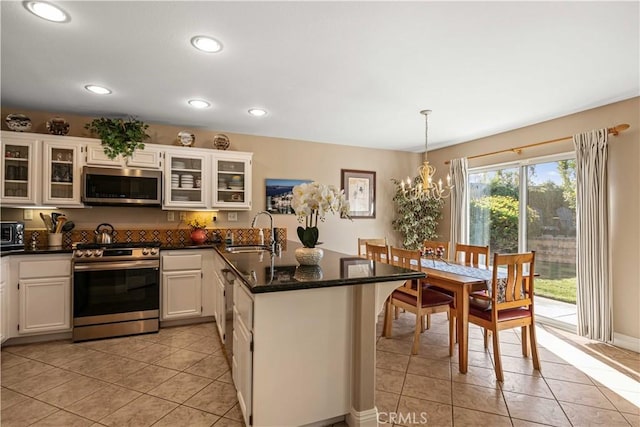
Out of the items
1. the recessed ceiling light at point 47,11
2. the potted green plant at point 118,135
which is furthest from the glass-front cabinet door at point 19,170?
the recessed ceiling light at point 47,11

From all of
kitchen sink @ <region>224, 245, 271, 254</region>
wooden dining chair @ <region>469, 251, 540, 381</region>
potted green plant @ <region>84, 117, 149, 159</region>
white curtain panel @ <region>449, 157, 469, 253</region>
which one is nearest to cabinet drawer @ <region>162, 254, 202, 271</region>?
kitchen sink @ <region>224, 245, 271, 254</region>

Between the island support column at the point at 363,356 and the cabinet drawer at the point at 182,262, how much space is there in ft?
7.83

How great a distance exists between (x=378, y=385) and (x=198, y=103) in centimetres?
307

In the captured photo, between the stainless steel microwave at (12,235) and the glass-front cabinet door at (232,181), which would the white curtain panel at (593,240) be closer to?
the glass-front cabinet door at (232,181)

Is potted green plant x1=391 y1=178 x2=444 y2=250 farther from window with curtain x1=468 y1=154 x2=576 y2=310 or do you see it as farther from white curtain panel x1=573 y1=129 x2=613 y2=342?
white curtain panel x1=573 y1=129 x2=613 y2=342

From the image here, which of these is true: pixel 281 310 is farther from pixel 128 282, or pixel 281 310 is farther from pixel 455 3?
pixel 128 282

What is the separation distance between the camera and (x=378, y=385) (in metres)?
2.40

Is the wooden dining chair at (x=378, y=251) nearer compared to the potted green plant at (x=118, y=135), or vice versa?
the wooden dining chair at (x=378, y=251)

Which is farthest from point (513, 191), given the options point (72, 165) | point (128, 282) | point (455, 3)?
point (72, 165)

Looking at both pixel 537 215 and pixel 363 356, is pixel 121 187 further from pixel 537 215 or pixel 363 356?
pixel 537 215

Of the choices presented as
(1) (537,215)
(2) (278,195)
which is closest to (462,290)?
(1) (537,215)

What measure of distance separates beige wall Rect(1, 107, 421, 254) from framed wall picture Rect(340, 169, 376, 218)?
88mm

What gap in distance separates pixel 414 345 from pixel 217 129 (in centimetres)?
348

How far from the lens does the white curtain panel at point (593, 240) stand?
10.5 feet
